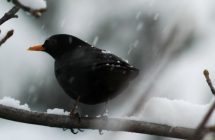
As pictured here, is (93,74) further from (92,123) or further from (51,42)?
(51,42)

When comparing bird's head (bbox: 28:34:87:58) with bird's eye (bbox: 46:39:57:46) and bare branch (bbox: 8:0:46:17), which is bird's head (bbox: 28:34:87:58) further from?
bare branch (bbox: 8:0:46:17)

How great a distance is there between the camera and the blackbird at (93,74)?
3.22m

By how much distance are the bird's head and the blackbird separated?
0.28 metres

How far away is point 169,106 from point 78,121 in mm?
590

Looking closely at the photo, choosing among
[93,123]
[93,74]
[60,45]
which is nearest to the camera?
[93,123]

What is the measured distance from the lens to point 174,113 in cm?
265

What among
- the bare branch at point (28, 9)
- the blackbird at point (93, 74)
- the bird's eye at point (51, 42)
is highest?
the bare branch at point (28, 9)

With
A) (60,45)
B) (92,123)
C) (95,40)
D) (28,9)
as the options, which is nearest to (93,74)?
(92,123)

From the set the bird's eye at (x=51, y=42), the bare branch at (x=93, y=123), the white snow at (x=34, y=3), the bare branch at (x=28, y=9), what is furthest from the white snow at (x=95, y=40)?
the bare branch at (x=28, y=9)

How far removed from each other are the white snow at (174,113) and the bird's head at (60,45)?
1579 mm

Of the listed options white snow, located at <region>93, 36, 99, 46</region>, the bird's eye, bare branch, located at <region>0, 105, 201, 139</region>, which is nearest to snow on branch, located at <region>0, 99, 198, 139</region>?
bare branch, located at <region>0, 105, 201, 139</region>

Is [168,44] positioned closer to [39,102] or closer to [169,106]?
[169,106]

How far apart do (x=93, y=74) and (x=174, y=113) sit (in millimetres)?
796

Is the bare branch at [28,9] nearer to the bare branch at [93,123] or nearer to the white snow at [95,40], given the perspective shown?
the bare branch at [93,123]
